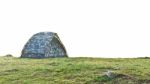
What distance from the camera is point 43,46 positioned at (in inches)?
1362

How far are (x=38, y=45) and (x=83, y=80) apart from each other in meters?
13.2

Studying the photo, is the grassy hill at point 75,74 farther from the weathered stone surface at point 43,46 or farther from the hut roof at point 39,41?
the hut roof at point 39,41

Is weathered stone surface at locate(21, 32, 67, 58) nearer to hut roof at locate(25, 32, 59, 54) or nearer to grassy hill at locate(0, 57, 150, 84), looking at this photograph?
hut roof at locate(25, 32, 59, 54)

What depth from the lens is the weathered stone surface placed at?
3453 centimetres

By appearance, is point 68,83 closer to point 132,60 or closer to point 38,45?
point 132,60

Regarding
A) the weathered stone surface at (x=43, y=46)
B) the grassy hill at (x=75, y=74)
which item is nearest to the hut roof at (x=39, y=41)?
the weathered stone surface at (x=43, y=46)

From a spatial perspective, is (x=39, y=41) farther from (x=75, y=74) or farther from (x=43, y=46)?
(x=75, y=74)

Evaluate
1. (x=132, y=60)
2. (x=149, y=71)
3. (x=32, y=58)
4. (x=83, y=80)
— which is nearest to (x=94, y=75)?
(x=83, y=80)

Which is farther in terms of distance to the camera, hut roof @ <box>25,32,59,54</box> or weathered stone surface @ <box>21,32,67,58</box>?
hut roof @ <box>25,32,59,54</box>

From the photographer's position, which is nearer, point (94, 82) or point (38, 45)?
point (94, 82)

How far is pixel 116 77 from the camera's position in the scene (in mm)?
21594

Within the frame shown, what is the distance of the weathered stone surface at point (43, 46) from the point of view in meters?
34.5

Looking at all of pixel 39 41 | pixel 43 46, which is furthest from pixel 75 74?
pixel 39 41

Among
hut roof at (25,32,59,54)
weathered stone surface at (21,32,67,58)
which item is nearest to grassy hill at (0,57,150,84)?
weathered stone surface at (21,32,67,58)
